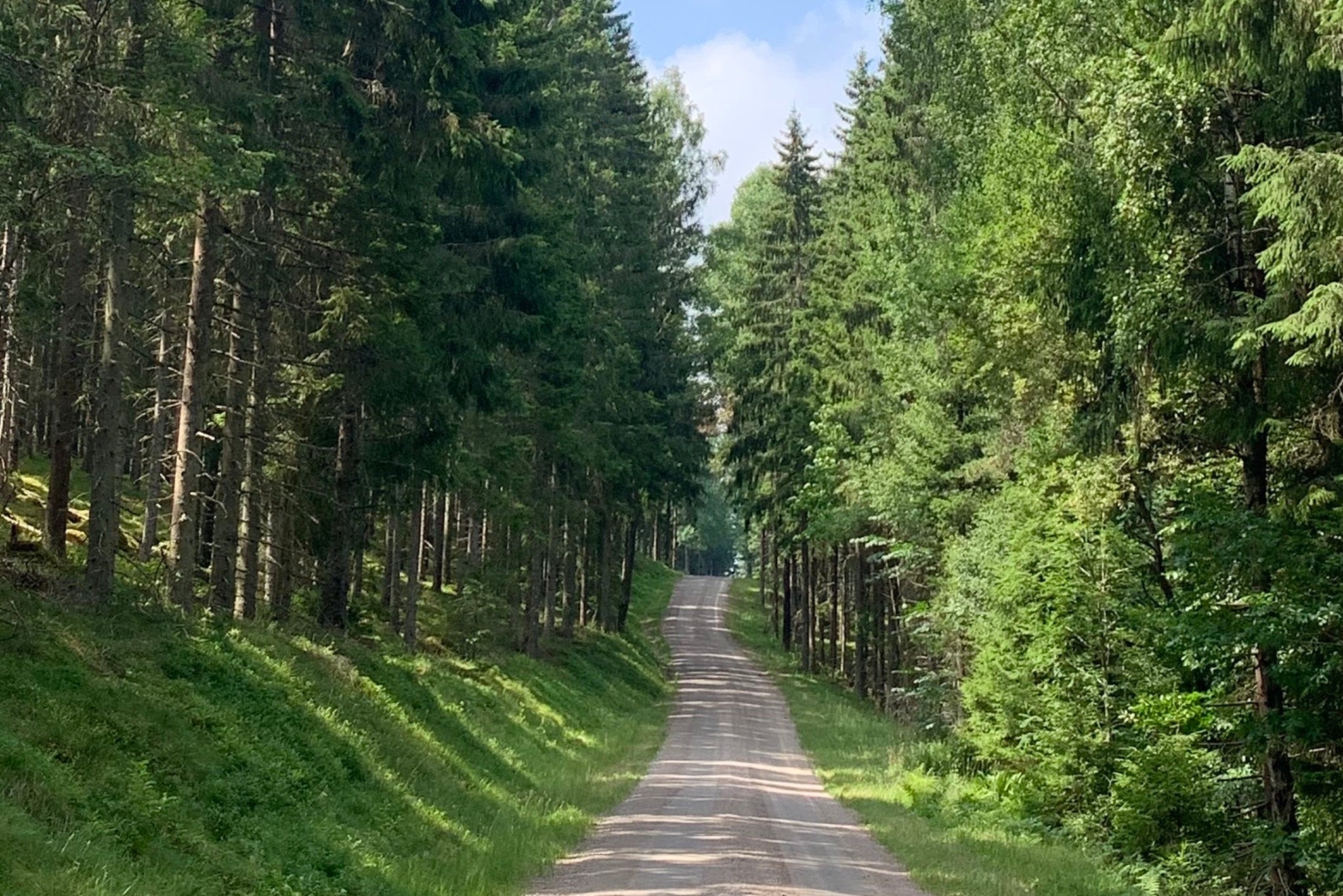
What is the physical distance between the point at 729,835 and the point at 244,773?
6.11m

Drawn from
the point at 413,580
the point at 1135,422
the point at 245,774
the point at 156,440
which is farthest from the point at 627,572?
the point at 245,774

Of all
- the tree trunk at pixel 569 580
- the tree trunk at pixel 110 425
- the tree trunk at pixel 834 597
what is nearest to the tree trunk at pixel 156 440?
the tree trunk at pixel 110 425

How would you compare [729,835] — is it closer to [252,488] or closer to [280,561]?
[252,488]

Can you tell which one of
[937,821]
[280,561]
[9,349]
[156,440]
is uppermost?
[9,349]

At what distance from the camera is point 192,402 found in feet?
47.8

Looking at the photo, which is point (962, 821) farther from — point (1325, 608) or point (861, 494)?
point (861, 494)

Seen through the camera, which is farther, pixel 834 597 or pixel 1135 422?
pixel 834 597

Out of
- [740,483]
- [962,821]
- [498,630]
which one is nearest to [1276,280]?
[962,821]

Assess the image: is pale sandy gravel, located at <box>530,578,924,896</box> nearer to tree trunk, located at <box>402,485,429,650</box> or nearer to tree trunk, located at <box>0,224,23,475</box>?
tree trunk, located at <box>402,485,429,650</box>

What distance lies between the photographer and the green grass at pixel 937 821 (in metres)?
11.9

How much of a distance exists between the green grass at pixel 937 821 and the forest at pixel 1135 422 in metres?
0.46

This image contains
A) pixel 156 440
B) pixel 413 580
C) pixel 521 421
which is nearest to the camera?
pixel 156 440

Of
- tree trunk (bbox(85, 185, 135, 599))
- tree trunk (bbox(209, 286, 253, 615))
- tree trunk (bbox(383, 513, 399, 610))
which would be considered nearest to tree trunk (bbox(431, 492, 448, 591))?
tree trunk (bbox(383, 513, 399, 610))

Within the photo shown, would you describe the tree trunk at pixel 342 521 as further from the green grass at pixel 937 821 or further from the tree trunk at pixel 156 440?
the green grass at pixel 937 821
